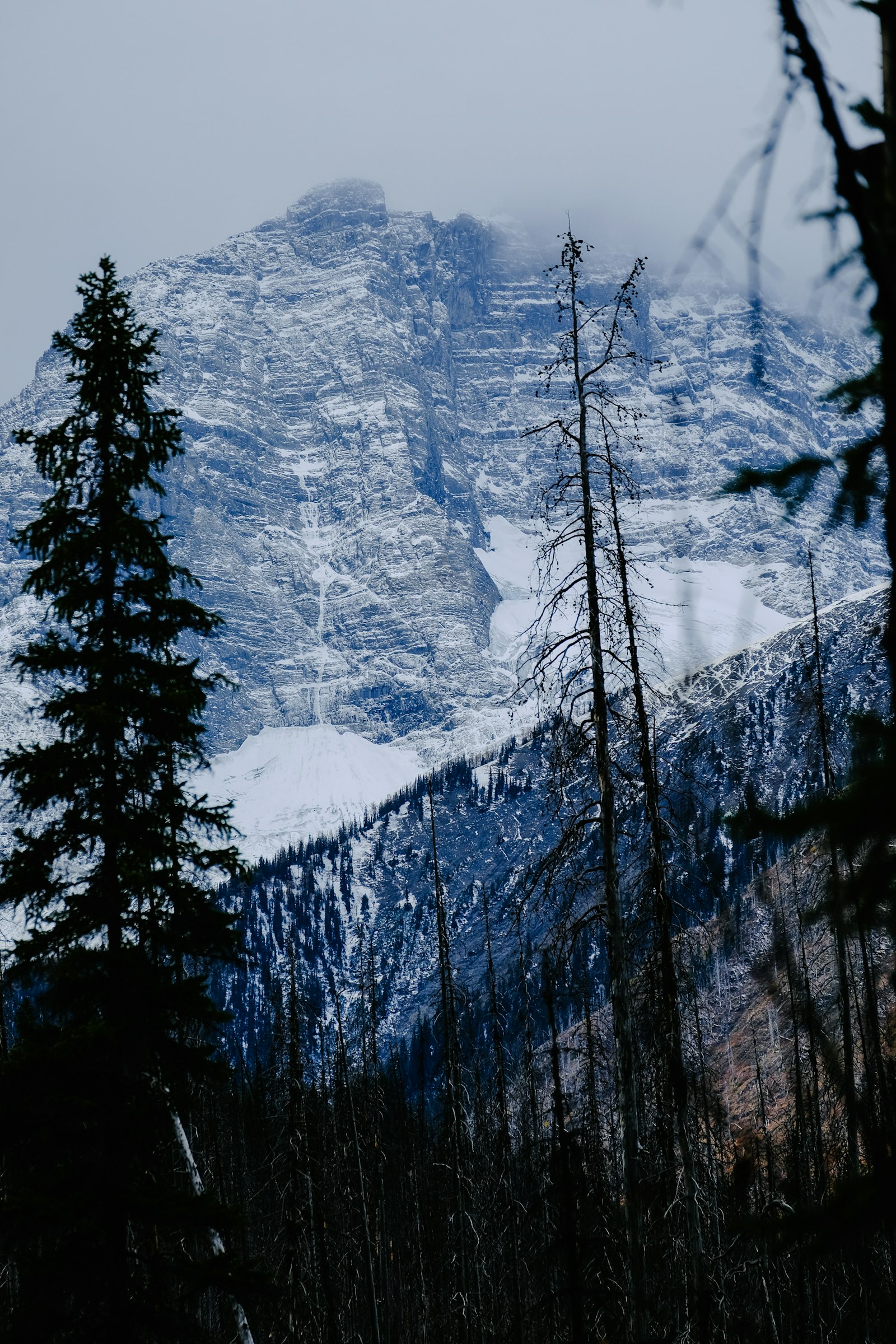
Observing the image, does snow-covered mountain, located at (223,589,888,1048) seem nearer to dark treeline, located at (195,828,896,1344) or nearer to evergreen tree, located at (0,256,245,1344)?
dark treeline, located at (195,828,896,1344)

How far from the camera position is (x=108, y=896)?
9930 millimetres

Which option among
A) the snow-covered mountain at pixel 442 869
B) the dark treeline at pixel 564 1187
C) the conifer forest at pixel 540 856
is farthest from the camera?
the snow-covered mountain at pixel 442 869

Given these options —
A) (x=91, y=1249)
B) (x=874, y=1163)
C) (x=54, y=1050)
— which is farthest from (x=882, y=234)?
(x=91, y=1249)

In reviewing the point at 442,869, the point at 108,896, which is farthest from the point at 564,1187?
the point at 442,869

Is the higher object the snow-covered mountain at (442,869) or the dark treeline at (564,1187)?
the snow-covered mountain at (442,869)

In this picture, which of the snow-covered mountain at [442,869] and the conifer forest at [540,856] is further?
the snow-covered mountain at [442,869]

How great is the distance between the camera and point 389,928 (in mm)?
157250

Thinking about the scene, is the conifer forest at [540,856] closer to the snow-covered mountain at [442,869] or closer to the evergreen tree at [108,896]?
the evergreen tree at [108,896]

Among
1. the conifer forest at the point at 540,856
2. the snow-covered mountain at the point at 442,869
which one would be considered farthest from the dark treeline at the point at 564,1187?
the snow-covered mountain at the point at 442,869

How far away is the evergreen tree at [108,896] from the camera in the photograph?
350 inches

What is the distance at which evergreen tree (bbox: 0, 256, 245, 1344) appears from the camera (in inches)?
350

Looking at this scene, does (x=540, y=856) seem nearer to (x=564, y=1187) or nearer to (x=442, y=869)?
(x=564, y=1187)

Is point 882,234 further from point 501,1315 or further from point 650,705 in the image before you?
point 501,1315

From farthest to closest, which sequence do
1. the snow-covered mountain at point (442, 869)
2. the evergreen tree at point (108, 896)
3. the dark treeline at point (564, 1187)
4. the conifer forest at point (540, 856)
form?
1. the snow-covered mountain at point (442, 869)
2. the dark treeline at point (564, 1187)
3. the evergreen tree at point (108, 896)
4. the conifer forest at point (540, 856)
